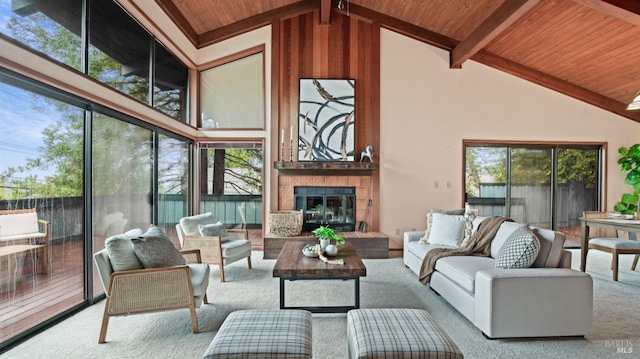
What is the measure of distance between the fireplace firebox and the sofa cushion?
2.50 meters

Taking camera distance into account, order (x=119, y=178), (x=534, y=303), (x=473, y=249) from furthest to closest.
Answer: (x=119, y=178), (x=473, y=249), (x=534, y=303)

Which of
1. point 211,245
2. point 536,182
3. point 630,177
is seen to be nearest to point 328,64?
point 211,245

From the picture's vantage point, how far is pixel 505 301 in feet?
8.04

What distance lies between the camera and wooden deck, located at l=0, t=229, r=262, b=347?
7.77 ft

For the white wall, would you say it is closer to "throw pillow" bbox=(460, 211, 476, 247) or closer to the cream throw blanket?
"throw pillow" bbox=(460, 211, 476, 247)

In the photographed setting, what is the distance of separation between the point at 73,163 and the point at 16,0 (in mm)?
1331

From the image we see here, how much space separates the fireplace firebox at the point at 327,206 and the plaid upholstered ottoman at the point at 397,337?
3.80m

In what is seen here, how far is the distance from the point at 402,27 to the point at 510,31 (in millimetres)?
1749

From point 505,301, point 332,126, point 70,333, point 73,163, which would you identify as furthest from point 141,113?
point 505,301

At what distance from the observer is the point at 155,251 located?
8.97ft

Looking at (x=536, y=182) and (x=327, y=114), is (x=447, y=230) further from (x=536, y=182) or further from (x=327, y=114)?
(x=536, y=182)

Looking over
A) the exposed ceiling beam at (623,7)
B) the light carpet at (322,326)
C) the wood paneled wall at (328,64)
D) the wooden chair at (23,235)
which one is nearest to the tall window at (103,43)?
the wooden chair at (23,235)

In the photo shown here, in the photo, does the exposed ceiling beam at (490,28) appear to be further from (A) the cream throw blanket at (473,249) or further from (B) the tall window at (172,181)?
(B) the tall window at (172,181)

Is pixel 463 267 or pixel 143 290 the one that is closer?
pixel 143 290
